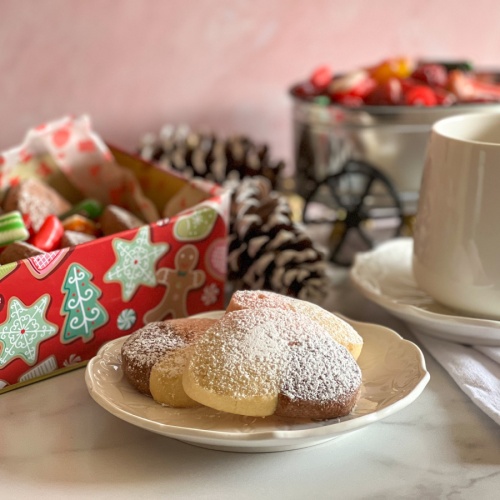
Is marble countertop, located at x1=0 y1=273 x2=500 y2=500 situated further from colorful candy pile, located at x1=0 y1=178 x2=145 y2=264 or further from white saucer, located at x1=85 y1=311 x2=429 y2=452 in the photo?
colorful candy pile, located at x1=0 y1=178 x2=145 y2=264

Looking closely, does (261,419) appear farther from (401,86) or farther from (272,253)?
(401,86)

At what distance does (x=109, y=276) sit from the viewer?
0.67 m

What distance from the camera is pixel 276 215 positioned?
82cm

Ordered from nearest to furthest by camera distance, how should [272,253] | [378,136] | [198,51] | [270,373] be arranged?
[270,373] < [272,253] < [378,136] < [198,51]

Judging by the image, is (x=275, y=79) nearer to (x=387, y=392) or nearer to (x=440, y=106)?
(x=440, y=106)

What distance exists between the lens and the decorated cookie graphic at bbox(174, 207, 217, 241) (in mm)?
707

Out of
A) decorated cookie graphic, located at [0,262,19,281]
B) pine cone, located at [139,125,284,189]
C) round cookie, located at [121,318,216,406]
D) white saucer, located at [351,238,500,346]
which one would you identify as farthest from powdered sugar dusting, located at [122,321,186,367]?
pine cone, located at [139,125,284,189]

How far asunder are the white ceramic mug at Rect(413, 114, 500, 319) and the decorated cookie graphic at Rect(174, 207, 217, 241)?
7.8 inches

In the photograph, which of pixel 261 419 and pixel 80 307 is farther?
pixel 80 307

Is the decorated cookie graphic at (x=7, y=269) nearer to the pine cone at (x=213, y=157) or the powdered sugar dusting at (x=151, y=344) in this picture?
the powdered sugar dusting at (x=151, y=344)

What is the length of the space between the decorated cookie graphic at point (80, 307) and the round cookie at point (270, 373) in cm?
14

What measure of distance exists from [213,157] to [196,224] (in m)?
0.31

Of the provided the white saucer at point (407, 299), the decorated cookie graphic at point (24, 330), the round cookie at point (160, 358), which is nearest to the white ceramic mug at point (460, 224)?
the white saucer at point (407, 299)

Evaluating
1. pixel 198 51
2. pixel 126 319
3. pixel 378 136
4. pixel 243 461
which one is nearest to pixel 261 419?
pixel 243 461
